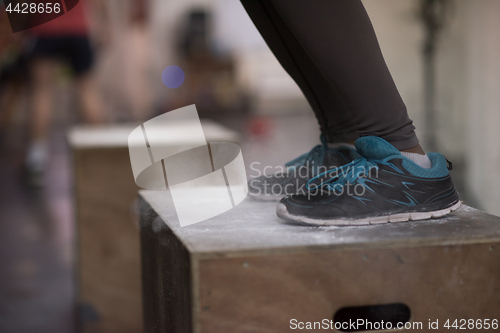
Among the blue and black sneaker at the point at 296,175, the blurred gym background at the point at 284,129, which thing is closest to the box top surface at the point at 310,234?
the blue and black sneaker at the point at 296,175

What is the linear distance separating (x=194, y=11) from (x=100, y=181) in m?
6.55

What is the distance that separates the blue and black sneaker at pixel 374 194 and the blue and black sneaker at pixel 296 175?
86 millimetres

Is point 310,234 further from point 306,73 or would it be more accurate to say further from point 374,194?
point 306,73

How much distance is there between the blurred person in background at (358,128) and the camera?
68cm

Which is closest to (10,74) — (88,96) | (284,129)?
(88,96)

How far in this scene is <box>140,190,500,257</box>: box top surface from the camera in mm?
580

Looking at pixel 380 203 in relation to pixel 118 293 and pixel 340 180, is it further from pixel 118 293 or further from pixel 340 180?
pixel 118 293

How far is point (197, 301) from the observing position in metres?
0.56

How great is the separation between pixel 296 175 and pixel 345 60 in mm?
233

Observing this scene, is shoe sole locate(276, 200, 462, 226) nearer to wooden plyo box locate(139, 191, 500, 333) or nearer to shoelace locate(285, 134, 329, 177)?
wooden plyo box locate(139, 191, 500, 333)

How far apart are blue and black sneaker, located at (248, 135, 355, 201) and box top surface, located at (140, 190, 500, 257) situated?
11 centimetres

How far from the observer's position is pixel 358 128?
2.41 feet

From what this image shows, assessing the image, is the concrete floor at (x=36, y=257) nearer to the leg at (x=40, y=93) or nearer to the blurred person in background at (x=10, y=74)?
the leg at (x=40, y=93)

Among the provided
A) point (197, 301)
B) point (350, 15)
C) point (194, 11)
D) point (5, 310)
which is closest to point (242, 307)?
point (197, 301)
